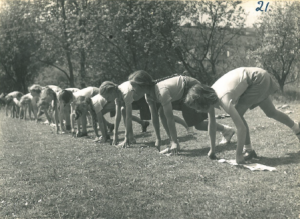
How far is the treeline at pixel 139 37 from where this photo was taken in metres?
16.0

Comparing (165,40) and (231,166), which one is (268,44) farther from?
(231,166)

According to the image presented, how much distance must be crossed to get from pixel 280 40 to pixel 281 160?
10.6m

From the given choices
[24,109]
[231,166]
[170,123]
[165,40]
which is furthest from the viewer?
[165,40]

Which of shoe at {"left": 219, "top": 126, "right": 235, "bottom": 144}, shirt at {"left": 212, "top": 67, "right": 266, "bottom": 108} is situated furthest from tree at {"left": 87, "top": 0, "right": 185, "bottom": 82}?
shirt at {"left": 212, "top": 67, "right": 266, "bottom": 108}

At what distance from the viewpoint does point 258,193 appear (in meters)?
3.75

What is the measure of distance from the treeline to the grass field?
1011 cm

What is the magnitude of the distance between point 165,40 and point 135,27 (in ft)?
7.15

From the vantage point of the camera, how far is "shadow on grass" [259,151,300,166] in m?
4.94

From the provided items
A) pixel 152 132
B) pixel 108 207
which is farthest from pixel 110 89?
pixel 108 207

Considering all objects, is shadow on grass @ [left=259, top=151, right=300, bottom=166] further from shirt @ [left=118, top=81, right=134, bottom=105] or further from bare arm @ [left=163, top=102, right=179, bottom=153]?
shirt @ [left=118, top=81, right=134, bottom=105]

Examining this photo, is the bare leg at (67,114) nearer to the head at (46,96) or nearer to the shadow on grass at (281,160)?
the head at (46,96)

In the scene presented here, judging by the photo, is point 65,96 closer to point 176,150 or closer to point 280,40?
point 176,150

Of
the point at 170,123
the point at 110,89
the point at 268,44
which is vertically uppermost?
the point at 268,44

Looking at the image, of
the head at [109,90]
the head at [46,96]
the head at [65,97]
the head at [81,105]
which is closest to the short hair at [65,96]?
the head at [65,97]
